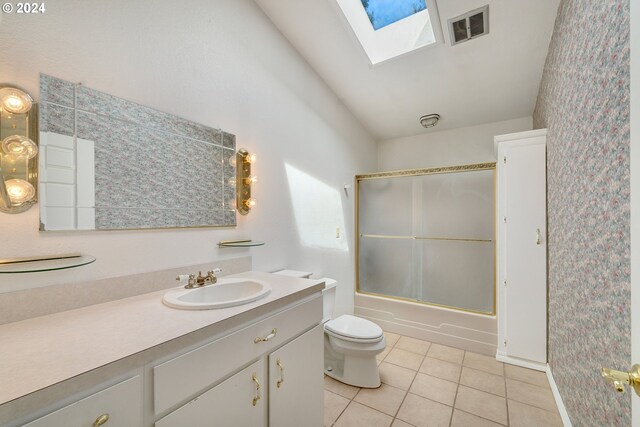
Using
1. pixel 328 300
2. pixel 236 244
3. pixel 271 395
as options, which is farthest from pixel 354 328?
pixel 236 244

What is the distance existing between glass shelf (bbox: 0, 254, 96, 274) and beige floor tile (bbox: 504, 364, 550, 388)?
2865 millimetres

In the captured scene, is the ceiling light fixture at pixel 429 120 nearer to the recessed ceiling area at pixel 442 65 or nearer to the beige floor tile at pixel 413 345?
the recessed ceiling area at pixel 442 65

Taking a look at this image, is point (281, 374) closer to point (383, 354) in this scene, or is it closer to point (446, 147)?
point (383, 354)

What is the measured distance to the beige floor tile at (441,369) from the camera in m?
2.11

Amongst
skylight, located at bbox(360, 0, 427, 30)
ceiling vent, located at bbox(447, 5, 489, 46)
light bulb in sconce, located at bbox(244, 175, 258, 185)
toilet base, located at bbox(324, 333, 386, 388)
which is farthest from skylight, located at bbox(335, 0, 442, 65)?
toilet base, located at bbox(324, 333, 386, 388)

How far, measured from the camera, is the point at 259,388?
1103 millimetres

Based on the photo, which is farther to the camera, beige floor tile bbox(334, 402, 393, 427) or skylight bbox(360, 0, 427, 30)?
skylight bbox(360, 0, 427, 30)

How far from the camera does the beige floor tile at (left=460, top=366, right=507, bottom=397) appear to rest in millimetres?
1947

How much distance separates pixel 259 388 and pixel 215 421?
20cm

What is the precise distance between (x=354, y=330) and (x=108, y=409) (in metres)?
1.57

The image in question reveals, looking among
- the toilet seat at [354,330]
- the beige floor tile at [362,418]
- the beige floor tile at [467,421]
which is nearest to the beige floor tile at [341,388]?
the beige floor tile at [362,418]

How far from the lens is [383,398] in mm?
1853

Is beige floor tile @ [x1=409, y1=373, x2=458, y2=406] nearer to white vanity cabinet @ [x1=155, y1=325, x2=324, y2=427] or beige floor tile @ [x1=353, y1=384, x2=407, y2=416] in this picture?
beige floor tile @ [x1=353, y1=384, x2=407, y2=416]

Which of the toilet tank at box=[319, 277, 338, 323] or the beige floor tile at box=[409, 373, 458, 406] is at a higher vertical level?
the toilet tank at box=[319, 277, 338, 323]
